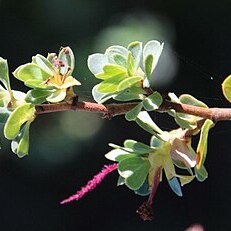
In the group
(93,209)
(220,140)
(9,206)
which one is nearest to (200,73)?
(220,140)

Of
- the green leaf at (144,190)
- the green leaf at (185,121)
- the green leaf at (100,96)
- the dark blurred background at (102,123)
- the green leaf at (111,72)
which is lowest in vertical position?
the dark blurred background at (102,123)

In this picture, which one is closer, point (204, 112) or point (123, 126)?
point (204, 112)

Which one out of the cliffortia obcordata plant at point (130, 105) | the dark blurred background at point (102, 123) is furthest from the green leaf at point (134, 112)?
the dark blurred background at point (102, 123)

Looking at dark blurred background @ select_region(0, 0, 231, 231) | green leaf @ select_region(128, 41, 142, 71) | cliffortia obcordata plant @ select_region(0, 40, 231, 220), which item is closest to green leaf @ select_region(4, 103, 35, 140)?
cliffortia obcordata plant @ select_region(0, 40, 231, 220)

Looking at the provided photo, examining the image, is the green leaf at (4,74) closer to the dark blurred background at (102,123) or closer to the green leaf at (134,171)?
the green leaf at (134,171)

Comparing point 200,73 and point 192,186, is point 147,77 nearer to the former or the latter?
point 200,73

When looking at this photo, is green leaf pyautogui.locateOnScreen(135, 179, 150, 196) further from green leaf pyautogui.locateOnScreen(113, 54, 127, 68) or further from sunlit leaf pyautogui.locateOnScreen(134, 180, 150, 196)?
green leaf pyautogui.locateOnScreen(113, 54, 127, 68)
